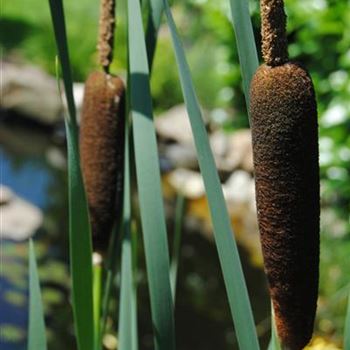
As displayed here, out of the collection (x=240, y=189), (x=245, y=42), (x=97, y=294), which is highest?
(x=245, y=42)

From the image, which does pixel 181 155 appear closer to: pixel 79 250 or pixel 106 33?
pixel 106 33

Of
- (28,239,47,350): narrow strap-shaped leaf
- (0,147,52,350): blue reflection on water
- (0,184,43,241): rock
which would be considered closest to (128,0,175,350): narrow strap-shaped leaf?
(28,239,47,350): narrow strap-shaped leaf

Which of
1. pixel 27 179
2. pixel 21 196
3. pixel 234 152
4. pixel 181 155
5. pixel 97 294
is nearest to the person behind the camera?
pixel 97 294

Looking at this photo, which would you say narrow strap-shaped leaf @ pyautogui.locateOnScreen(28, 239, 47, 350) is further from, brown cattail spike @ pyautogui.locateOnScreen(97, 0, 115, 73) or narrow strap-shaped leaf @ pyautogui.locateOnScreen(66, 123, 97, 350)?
brown cattail spike @ pyautogui.locateOnScreen(97, 0, 115, 73)

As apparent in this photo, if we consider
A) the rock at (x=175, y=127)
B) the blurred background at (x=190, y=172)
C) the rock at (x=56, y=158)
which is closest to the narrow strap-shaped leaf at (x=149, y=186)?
the blurred background at (x=190, y=172)

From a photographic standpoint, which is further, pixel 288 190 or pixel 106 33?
pixel 106 33

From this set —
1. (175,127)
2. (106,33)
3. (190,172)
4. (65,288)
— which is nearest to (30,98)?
(175,127)

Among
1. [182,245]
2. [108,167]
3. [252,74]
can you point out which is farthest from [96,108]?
[182,245]
